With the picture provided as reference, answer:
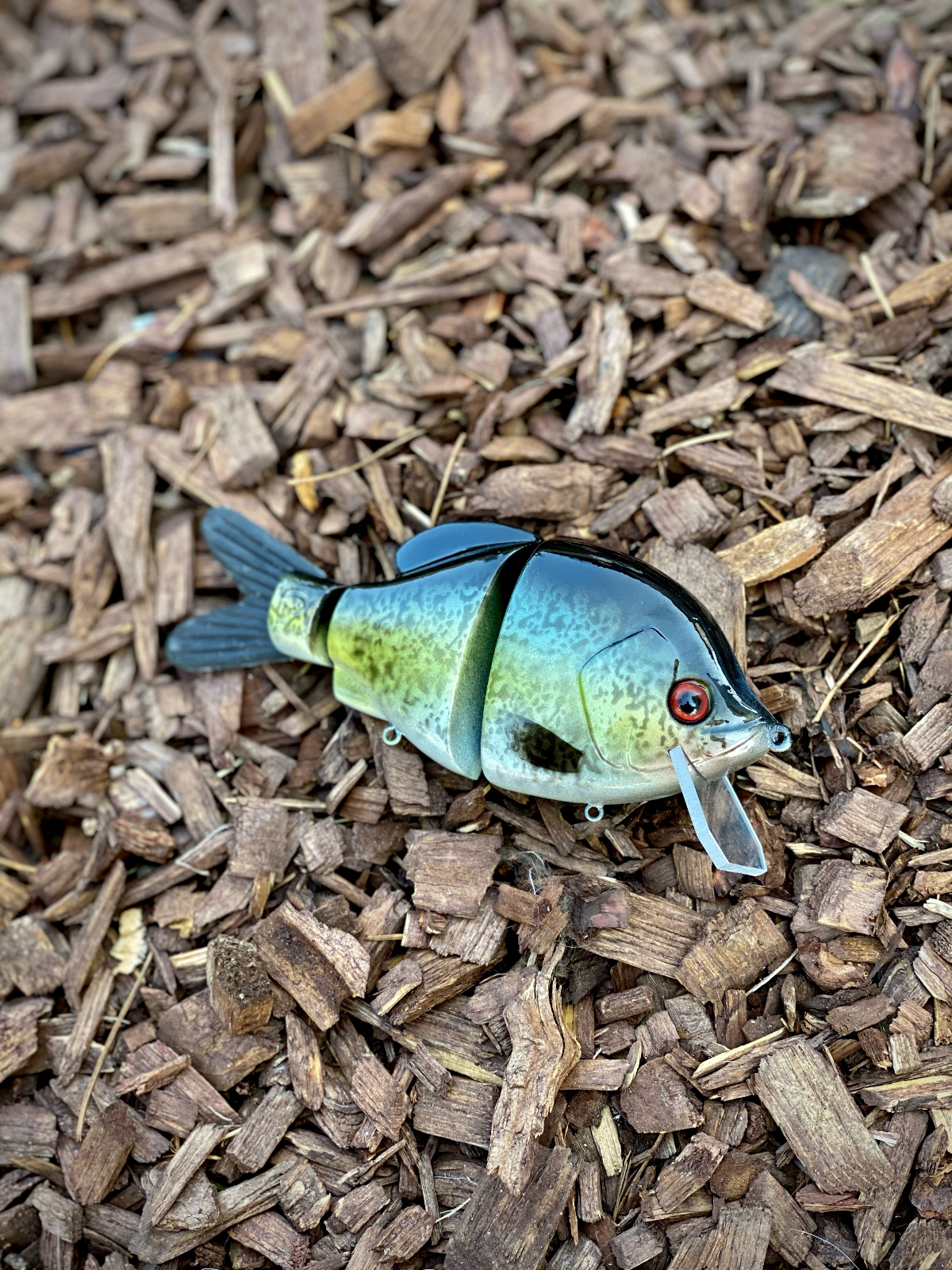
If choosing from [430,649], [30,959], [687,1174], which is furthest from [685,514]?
[30,959]

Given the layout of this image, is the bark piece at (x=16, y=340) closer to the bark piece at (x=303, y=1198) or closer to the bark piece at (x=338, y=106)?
the bark piece at (x=338, y=106)

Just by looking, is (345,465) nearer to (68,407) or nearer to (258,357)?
(258,357)

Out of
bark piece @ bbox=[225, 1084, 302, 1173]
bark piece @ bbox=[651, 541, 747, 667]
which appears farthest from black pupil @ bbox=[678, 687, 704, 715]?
bark piece @ bbox=[225, 1084, 302, 1173]

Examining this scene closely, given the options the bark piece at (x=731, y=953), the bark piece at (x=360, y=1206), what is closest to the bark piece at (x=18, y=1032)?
the bark piece at (x=360, y=1206)

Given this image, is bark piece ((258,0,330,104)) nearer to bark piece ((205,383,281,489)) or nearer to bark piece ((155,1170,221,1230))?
bark piece ((205,383,281,489))

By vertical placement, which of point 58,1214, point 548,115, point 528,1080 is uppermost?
point 548,115

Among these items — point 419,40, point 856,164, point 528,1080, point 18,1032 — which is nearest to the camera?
point 528,1080

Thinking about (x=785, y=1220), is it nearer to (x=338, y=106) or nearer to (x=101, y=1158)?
(x=101, y=1158)

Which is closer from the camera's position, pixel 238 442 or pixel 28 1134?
pixel 28 1134

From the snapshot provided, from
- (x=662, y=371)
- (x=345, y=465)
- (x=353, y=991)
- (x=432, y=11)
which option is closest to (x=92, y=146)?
(x=432, y=11)
